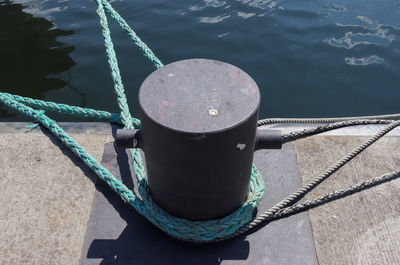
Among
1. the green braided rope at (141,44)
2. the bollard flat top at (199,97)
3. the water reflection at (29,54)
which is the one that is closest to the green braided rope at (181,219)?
the bollard flat top at (199,97)

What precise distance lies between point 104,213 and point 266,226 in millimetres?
892

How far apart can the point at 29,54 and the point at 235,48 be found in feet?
9.05

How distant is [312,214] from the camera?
2.09m

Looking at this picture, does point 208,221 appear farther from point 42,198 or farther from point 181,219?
point 42,198

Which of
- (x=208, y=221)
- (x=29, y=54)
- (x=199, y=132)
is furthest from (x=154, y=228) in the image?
(x=29, y=54)

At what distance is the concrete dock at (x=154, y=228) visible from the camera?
1909mm

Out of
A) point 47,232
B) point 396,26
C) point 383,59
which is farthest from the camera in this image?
point 396,26

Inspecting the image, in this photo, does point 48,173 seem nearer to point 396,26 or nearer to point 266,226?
point 266,226

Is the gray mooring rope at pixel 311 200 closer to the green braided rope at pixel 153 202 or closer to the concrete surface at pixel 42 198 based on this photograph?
the green braided rope at pixel 153 202

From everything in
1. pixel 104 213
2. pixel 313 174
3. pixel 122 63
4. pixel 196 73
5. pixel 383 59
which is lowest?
pixel 383 59

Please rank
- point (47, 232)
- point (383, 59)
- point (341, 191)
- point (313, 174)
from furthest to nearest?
1. point (383, 59)
2. point (313, 174)
3. point (341, 191)
4. point (47, 232)

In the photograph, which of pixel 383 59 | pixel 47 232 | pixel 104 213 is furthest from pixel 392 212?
pixel 383 59

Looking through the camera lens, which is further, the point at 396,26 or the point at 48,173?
the point at 396,26

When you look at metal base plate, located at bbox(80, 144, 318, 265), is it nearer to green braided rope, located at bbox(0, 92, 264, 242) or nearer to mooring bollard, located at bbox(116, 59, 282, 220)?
green braided rope, located at bbox(0, 92, 264, 242)
